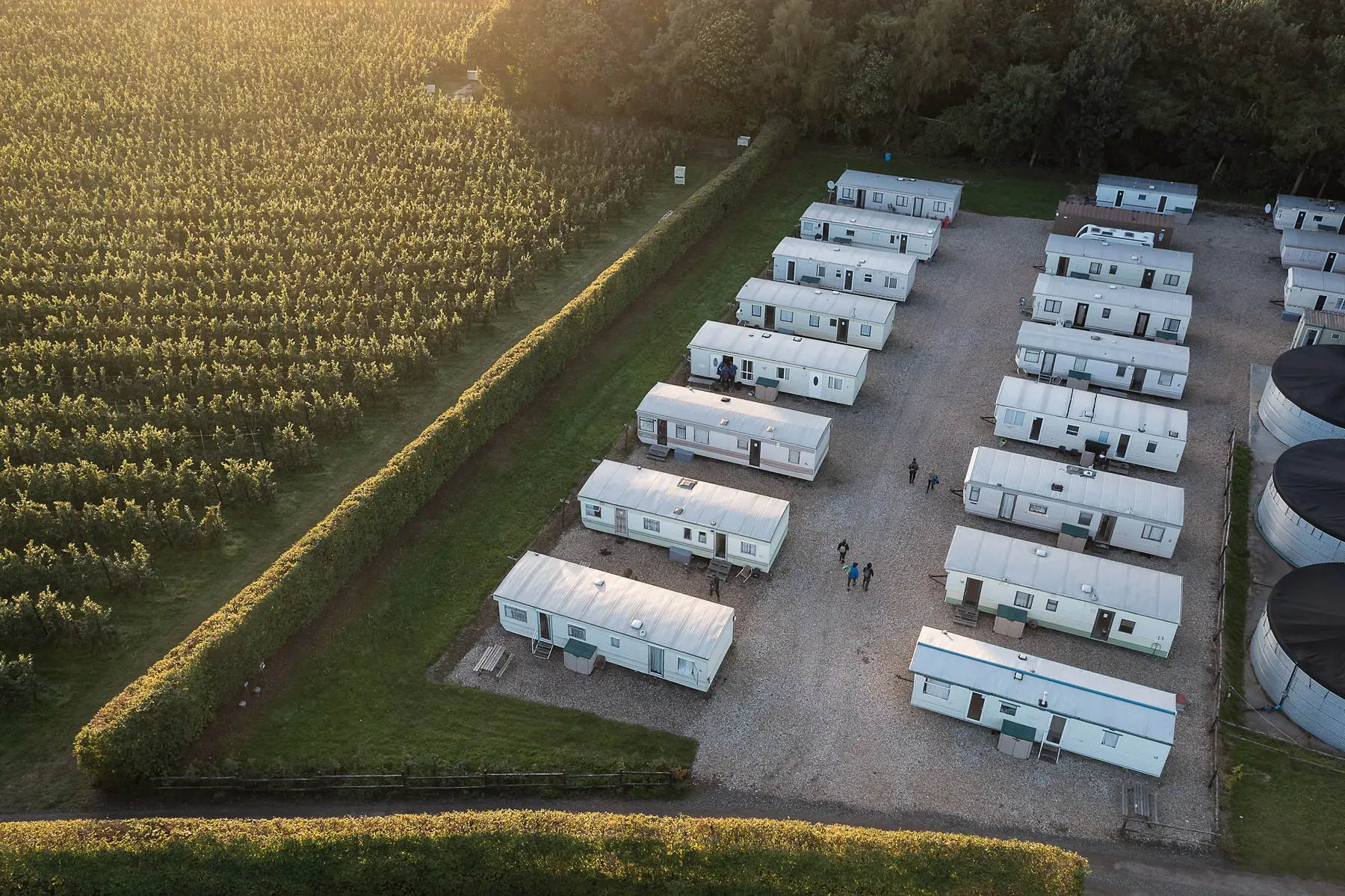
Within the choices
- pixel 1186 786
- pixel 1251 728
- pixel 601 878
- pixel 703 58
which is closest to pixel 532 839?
pixel 601 878

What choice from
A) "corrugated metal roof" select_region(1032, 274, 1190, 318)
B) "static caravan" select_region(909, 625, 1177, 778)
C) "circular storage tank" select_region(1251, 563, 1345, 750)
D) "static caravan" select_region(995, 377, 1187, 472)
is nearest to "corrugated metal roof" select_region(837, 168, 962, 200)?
"corrugated metal roof" select_region(1032, 274, 1190, 318)

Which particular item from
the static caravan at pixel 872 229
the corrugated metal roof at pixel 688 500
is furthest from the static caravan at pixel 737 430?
the static caravan at pixel 872 229

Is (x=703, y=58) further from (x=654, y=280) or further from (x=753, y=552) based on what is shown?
(x=753, y=552)

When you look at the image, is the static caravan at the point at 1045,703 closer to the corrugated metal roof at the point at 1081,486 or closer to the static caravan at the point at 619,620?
the static caravan at the point at 619,620

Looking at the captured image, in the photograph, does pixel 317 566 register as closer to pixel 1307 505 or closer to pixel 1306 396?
pixel 1307 505

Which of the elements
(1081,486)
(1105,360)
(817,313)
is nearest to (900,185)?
(817,313)

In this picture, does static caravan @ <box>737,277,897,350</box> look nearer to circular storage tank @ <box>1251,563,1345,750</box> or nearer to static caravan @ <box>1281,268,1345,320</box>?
static caravan @ <box>1281,268,1345,320</box>
